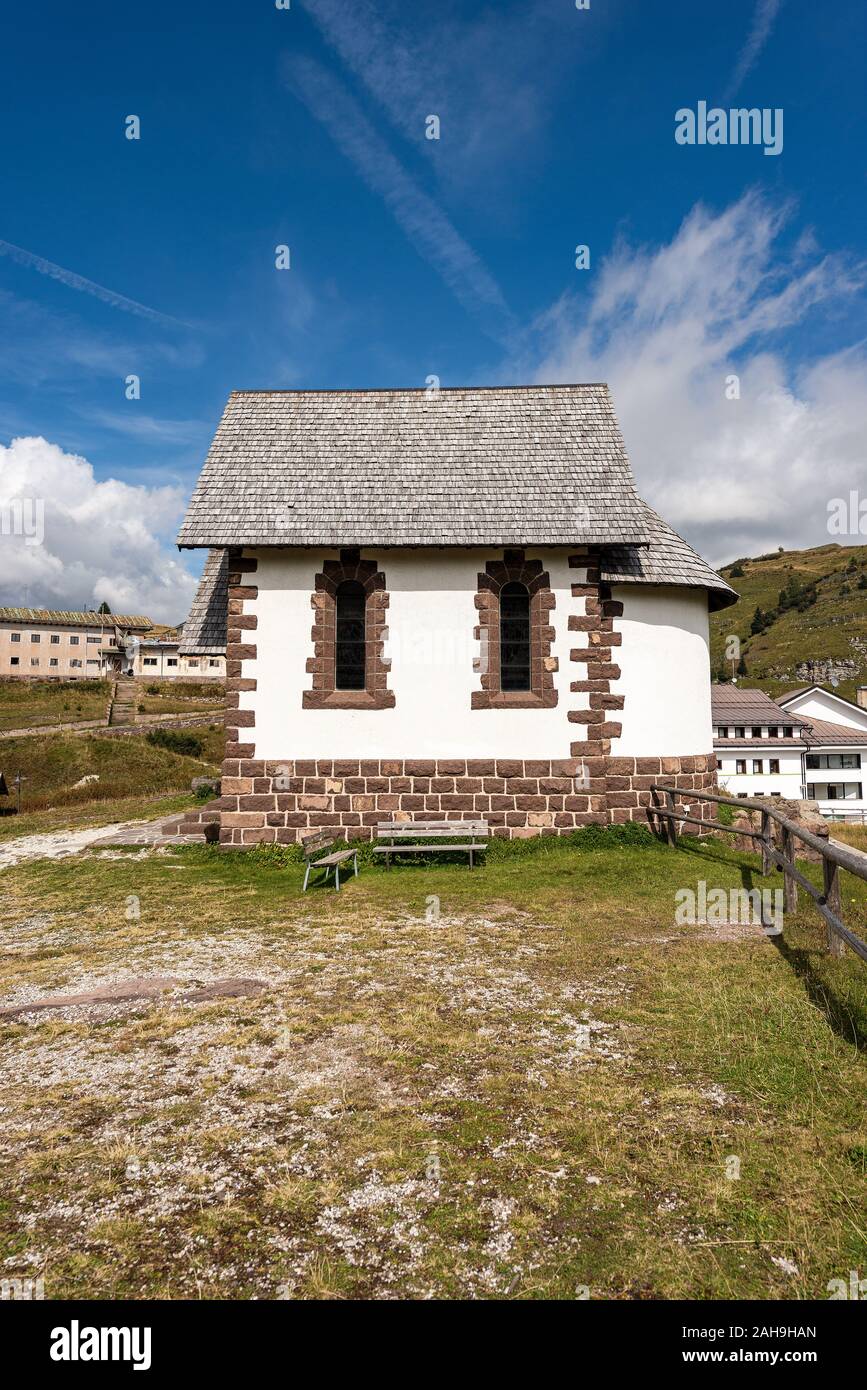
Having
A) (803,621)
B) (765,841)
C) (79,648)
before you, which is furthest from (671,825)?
(803,621)

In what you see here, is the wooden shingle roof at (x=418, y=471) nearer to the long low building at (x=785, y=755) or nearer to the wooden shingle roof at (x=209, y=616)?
the wooden shingle roof at (x=209, y=616)

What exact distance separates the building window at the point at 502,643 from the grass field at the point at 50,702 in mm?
40563

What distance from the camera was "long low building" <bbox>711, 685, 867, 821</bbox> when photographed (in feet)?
166

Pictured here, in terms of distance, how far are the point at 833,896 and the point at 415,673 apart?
24.7ft

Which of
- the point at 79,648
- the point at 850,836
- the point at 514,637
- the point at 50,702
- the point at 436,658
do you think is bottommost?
the point at 850,836

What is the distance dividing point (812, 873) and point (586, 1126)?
294 inches

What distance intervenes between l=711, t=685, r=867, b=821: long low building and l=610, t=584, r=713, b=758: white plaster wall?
40.0 m

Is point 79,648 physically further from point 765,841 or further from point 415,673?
point 765,841

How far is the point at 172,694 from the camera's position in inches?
2304

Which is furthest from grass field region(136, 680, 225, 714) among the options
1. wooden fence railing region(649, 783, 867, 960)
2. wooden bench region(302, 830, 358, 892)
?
wooden fence railing region(649, 783, 867, 960)

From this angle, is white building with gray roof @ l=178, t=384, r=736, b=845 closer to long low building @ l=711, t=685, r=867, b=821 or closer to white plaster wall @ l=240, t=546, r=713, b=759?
white plaster wall @ l=240, t=546, r=713, b=759

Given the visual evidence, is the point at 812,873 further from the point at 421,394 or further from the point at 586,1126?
the point at 421,394

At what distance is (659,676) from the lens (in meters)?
12.8
